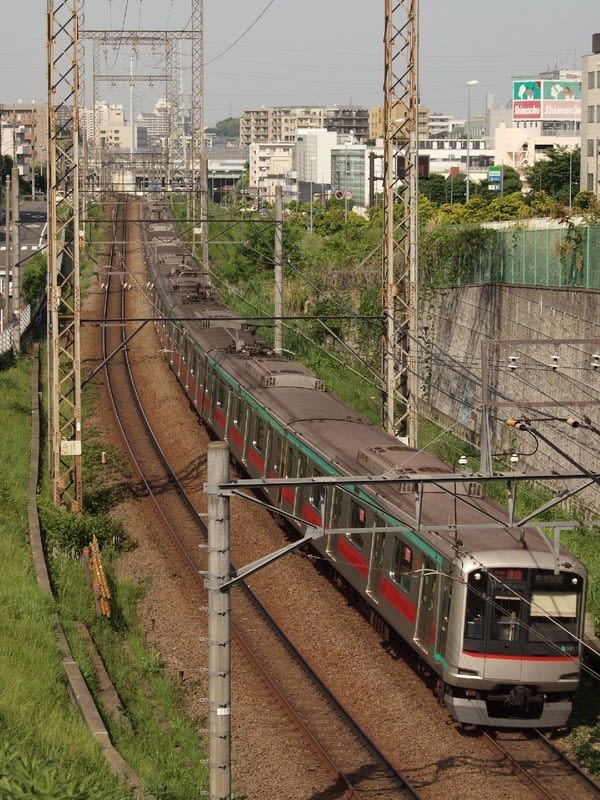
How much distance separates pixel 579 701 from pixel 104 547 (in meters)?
8.88

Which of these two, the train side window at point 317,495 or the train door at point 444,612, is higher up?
the train side window at point 317,495

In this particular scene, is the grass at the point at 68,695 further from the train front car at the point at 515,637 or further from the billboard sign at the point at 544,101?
the billboard sign at the point at 544,101

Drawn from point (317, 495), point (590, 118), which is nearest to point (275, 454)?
point (317, 495)

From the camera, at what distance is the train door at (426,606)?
1438cm

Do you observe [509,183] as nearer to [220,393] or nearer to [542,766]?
[220,393]

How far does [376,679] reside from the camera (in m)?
15.8

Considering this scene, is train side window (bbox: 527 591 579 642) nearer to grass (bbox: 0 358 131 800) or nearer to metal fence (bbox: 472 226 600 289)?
grass (bbox: 0 358 131 800)

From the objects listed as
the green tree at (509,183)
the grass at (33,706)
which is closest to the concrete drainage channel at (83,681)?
the grass at (33,706)

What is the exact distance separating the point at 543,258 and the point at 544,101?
113492mm

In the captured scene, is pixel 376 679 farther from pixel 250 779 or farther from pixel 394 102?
pixel 394 102

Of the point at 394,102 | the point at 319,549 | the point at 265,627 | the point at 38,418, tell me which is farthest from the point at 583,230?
the point at 38,418

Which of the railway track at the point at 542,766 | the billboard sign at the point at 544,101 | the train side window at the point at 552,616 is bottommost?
the railway track at the point at 542,766

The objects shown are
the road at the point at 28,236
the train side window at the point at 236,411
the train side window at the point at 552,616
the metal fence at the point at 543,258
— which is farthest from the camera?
the road at the point at 28,236

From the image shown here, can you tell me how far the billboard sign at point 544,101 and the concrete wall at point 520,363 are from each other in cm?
10699
